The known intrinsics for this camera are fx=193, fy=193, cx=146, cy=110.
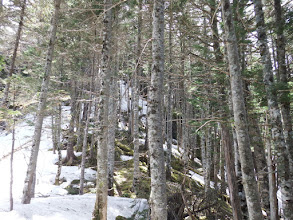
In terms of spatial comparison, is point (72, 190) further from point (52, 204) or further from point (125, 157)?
point (125, 157)

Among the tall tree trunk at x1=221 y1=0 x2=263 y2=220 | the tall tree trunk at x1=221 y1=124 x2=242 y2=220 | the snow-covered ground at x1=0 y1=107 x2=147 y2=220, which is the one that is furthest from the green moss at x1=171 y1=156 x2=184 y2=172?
the tall tree trunk at x1=221 y1=0 x2=263 y2=220

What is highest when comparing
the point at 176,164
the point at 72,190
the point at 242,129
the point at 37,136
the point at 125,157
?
the point at 242,129

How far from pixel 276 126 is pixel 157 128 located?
12.1ft

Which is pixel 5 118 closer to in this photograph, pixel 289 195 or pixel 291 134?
pixel 289 195

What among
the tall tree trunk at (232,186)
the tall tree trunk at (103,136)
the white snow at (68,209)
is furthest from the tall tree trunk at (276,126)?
the white snow at (68,209)

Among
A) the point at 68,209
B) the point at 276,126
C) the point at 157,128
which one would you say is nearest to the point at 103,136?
the point at 157,128

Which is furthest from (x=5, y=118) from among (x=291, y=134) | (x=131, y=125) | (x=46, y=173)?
(x=131, y=125)

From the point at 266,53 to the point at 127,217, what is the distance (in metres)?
7.03

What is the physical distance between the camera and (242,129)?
3.83 metres

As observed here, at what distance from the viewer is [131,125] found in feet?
68.0

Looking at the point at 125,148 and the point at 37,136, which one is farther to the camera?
the point at 125,148

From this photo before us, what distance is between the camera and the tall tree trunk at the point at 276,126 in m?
5.21

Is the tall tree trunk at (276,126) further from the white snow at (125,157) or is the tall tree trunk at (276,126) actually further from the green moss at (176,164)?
the white snow at (125,157)

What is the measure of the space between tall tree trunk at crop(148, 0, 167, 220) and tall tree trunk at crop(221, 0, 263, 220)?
1493 millimetres
